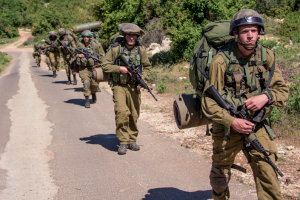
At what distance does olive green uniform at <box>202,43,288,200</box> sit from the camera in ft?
8.80

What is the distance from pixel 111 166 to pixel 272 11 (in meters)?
22.4

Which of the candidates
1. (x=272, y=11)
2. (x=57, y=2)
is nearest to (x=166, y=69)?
(x=272, y=11)

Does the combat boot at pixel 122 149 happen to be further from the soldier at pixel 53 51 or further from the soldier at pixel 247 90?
the soldier at pixel 53 51

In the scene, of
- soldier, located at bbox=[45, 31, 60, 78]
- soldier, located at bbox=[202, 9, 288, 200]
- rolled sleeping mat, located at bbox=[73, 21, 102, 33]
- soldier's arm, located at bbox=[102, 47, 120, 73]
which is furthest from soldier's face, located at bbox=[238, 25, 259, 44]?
soldier, located at bbox=[45, 31, 60, 78]

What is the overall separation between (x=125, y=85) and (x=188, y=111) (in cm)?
235

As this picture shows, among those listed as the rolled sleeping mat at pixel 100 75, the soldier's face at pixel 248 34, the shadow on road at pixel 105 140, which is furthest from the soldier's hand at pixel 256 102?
the rolled sleeping mat at pixel 100 75

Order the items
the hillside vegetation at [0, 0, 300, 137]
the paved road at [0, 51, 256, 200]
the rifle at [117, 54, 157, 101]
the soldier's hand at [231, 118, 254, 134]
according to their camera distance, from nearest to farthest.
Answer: the soldier's hand at [231, 118, 254, 134] < the paved road at [0, 51, 256, 200] < the rifle at [117, 54, 157, 101] < the hillside vegetation at [0, 0, 300, 137]

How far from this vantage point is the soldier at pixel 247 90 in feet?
8.87

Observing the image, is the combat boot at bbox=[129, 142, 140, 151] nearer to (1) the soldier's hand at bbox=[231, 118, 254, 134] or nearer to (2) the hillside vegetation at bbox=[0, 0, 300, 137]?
(2) the hillside vegetation at bbox=[0, 0, 300, 137]

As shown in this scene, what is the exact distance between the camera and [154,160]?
16.5 feet

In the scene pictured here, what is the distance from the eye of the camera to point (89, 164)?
4.93 meters

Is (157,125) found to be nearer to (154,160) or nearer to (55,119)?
(154,160)

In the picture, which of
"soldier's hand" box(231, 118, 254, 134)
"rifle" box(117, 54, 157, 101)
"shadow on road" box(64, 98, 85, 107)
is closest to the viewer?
"soldier's hand" box(231, 118, 254, 134)

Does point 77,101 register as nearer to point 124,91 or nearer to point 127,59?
point 124,91
